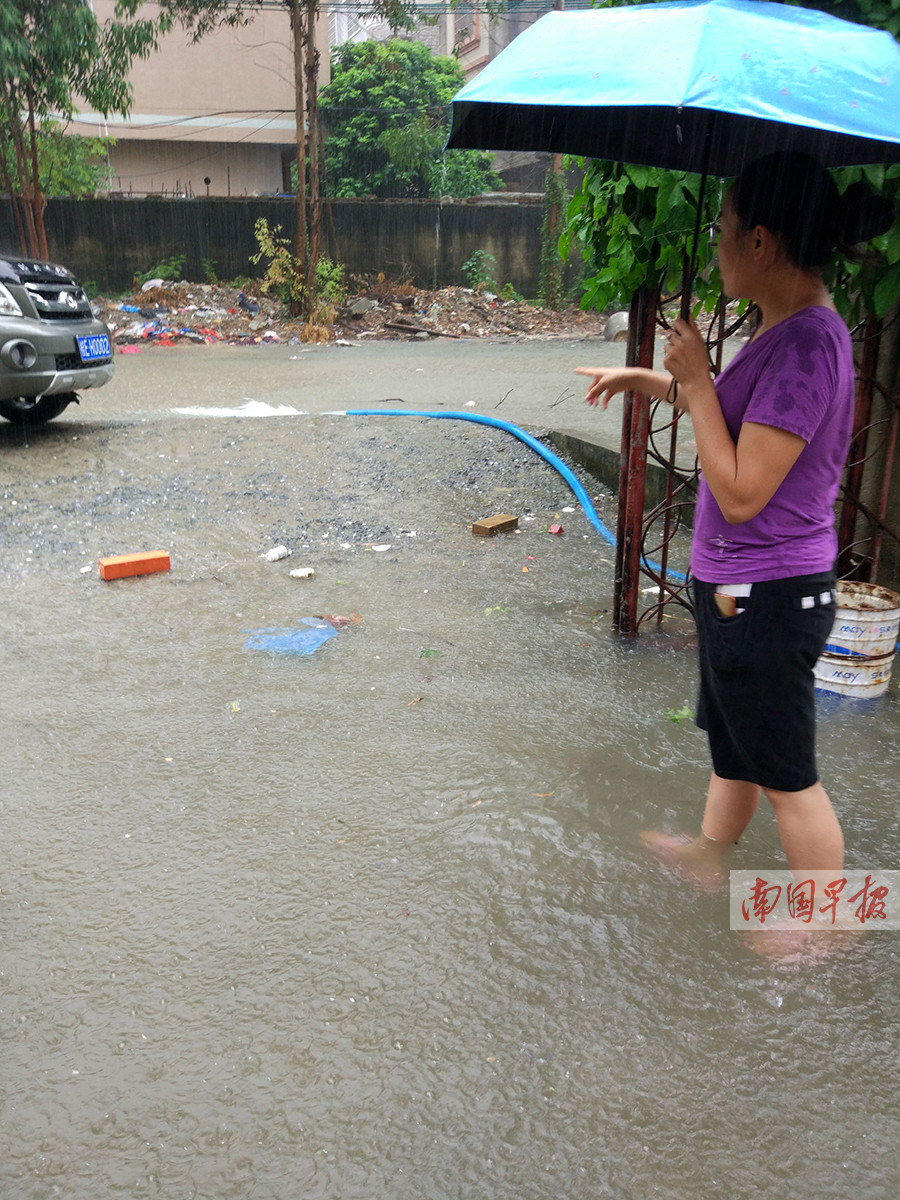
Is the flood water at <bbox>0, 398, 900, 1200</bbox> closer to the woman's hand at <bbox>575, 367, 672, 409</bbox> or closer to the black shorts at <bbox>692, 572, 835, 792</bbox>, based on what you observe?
the black shorts at <bbox>692, 572, 835, 792</bbox>

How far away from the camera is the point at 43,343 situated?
6.55 meters

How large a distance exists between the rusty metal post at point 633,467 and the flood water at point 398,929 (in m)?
0.18

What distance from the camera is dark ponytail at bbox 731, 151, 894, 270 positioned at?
1.86 metres

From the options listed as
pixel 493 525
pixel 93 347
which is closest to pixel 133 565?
pixel 493 525

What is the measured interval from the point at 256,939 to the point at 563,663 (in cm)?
193

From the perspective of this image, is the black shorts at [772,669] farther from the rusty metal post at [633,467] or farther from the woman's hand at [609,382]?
the rusty metal post at [633,467]

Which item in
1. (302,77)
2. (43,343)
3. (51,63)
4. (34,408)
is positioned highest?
(302,77)

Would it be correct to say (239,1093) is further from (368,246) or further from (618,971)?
(368,246)

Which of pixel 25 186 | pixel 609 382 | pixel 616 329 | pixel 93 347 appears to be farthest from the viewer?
pixel 616 329

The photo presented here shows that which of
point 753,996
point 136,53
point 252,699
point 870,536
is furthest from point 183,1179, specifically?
point 136,53

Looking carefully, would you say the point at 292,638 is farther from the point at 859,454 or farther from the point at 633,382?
the point at 859,454

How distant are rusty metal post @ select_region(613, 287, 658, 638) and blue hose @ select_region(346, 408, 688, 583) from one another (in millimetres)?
320

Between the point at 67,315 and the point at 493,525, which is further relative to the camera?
the point at 67,315

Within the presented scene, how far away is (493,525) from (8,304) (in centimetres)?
383
